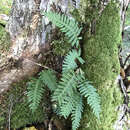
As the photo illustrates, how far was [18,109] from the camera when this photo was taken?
2.17 meters

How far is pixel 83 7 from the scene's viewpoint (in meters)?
2.07

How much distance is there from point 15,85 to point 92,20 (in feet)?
4.38

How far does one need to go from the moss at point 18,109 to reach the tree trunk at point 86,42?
125 mm

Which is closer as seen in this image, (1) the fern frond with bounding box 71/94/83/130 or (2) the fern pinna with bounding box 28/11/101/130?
(2) the fern pinna with bounding box 28/11/101/130

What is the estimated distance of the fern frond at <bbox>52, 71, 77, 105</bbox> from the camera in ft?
5.85

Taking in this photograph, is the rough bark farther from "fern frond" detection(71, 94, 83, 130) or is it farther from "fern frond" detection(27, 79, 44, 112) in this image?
"fern frond" detection(71, 94, 83, 130)

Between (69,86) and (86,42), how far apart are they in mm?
658

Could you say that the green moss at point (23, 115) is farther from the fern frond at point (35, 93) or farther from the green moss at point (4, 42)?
the green moss at point (4, 42)

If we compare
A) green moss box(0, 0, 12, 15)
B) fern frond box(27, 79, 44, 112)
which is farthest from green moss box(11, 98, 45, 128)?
green moss box(0, 0, 12, 15)

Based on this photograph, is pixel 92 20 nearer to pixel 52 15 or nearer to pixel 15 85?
pixel 52 15

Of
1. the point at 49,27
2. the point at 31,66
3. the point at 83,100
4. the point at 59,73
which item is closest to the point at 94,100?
the point at 83,100

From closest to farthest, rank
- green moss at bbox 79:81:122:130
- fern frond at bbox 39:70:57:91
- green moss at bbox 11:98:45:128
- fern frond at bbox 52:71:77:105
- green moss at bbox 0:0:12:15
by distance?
fern frond at bbox 52:71:77:105
fern frond at bbox 39:70:57:91
green moss at bbox 79:81:122:130
green moss at bbox 11:98:45:128
green moss at bbox 0:0:12:15

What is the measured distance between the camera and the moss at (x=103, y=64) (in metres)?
2.02

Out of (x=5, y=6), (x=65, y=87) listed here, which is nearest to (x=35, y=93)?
(x=65, y=87)
